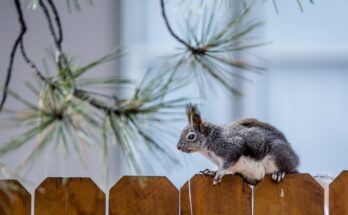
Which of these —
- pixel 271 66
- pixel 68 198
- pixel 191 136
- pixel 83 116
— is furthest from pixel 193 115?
pixel 271 66

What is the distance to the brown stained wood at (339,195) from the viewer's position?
7.63 ft

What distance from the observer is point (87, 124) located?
1.48m

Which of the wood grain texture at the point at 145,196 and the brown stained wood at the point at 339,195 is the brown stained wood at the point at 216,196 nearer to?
the wood grain texture at the point at 145,196

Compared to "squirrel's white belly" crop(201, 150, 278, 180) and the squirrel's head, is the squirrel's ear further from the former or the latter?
"squirrel's white belly" crop(201, 150, 278, 180)

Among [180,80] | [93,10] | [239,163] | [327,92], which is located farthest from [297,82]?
[180,80]

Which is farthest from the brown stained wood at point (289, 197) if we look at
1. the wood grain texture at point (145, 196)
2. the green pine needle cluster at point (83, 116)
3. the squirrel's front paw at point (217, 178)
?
the green pine needle cluster at point (83, 116)

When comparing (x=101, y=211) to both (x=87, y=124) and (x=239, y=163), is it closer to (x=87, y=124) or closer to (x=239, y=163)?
(x=239, y=163)

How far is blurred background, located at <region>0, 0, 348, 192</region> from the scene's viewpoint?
3824 mm

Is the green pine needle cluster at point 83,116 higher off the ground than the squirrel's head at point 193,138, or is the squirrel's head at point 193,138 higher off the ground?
the green pine needle cluster at point 83,116

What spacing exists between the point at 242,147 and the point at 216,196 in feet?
0.64

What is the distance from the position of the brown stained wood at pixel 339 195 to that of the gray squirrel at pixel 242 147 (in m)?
0.14

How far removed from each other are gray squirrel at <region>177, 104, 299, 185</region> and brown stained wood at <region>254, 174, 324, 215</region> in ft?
0.09

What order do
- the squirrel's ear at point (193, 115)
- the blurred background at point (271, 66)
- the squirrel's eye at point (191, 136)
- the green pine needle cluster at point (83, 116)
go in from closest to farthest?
1. the green pine needle cluster at point (83, 116)
2. the squirrel's ear at point (193, 115)
3. the squirrel's eye at point (191, 136)
4. the blurred background at point (271, 66)

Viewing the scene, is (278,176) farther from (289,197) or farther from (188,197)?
(188,197)
